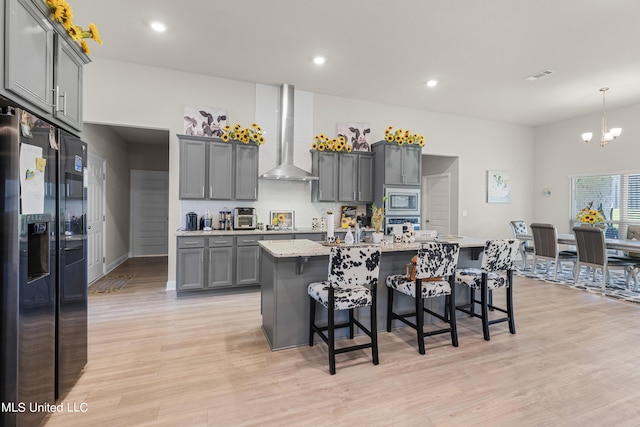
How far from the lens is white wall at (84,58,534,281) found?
4.45m

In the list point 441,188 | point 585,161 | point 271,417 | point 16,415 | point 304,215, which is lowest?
point 271,417

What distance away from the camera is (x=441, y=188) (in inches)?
295

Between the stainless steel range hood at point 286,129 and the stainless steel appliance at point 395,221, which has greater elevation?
the stainless steel range hood at point 286,129

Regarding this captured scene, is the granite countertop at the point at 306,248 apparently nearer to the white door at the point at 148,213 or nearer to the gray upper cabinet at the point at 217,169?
the gray upper cabinet at the point at 217,169

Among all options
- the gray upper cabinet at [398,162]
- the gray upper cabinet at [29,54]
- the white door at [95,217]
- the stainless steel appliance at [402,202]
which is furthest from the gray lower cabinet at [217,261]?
the gray upper cabinet at [29,54]

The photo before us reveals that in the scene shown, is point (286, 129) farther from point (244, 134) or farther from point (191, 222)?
point (191, 222)

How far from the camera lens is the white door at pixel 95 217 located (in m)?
4.89

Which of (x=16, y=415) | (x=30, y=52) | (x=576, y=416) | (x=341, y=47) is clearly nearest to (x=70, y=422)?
(x=16, y=415)

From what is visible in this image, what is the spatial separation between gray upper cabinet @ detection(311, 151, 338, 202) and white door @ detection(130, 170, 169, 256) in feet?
14.3

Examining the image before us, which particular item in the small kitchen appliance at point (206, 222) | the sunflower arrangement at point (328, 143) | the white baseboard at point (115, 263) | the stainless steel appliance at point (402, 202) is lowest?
the white baseboard at point (115, 263)

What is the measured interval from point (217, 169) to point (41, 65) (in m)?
2.89

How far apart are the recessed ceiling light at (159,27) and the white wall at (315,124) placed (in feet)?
3.79

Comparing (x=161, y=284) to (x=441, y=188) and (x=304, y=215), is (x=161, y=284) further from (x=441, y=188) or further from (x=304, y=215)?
(x=441, y=188)

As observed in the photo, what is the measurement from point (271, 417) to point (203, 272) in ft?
9.33
